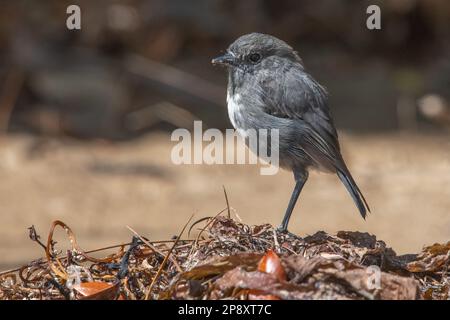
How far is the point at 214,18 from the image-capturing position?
12.7m

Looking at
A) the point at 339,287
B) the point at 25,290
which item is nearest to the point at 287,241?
the point at 339,287

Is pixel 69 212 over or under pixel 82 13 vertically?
under

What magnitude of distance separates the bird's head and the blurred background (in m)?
2.67

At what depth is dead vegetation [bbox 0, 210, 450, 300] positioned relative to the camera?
3.72 metres

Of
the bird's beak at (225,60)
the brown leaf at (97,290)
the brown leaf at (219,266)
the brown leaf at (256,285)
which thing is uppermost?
the bird's beak at (225,60)

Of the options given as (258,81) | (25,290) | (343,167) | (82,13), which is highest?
(82,13)

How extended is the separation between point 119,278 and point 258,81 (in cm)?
227

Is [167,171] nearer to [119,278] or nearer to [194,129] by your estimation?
[194,129]

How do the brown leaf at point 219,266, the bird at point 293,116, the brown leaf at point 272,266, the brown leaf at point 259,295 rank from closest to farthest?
the brown leaf at point 259,295 → the brown leaf at point 272,266 → the brown leaf at point 219,266 → the bird at point 293,116

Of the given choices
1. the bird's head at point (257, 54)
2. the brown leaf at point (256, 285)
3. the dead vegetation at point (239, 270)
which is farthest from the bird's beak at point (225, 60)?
the brown leaf at point (256, 285)

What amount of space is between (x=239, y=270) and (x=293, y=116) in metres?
2.26

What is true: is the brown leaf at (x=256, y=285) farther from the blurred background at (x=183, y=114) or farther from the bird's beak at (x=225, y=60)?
the blurred background at (x=183, y=114)

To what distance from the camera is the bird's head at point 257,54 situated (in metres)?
6.05

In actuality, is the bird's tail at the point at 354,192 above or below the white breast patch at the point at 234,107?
below
